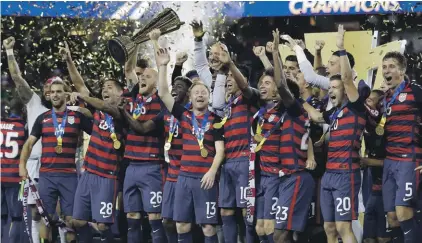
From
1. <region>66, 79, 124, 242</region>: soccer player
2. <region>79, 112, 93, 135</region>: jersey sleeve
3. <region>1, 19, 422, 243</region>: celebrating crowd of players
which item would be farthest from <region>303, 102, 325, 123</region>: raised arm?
<region>79, 112, 93, 135</region>: jersey sleeve

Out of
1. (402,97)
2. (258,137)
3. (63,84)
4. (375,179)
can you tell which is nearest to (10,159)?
(63,84)

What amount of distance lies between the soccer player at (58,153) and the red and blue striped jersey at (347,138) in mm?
2788

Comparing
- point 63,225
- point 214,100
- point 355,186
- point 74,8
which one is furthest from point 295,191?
point 74,8

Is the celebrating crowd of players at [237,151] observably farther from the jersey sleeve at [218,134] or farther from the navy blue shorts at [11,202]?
the navy blue shorts at [11,202]

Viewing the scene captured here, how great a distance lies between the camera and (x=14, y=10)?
13.3 meters

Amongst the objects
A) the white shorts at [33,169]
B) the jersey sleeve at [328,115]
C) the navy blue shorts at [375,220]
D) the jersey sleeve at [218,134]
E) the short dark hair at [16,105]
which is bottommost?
the navy blue shorts at [375,220]

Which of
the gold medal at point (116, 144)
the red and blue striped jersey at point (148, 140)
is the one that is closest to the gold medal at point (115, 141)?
the gold medal at point (116, 144)

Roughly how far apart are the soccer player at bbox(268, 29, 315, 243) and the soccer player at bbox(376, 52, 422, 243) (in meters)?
0.68

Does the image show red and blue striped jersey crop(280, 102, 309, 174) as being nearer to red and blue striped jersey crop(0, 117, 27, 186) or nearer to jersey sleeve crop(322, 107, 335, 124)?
jersey sleeve crop(322, 107, 335, 124)

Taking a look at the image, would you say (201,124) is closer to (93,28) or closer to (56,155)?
(56,155)

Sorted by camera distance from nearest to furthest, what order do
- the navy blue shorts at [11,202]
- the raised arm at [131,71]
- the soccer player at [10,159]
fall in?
the raised arm at [131,71] < the navy blue shorts at [11,202] < the soccer player at [10,159]

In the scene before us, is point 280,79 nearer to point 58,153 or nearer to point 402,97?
point 402,97

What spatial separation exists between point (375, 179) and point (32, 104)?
13.4ft

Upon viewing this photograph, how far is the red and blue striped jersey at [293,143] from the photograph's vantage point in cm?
954
